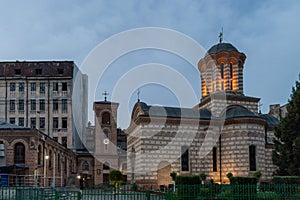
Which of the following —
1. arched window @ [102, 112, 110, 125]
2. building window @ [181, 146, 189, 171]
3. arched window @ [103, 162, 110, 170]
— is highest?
arched window @ [102, 112, 110, 125]

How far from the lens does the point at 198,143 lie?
38.9m

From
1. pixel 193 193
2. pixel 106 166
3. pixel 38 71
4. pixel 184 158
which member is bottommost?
pixel 106 166

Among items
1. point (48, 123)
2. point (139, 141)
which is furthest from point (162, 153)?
point (48, 123)

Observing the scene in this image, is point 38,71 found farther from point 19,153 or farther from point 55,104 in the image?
point 19,153

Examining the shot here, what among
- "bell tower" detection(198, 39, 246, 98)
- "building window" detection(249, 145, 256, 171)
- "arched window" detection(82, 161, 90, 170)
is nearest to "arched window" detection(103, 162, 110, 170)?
"arched window" detection(82, 161, 90, 170)

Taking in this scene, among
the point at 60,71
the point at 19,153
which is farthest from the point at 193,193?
the point at 60,71

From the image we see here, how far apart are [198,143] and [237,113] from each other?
14.6 ft

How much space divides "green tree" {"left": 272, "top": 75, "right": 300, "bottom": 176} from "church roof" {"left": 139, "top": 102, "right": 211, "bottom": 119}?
476 inches

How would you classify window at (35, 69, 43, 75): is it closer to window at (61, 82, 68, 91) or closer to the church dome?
window at (61, 82, 68, 91)

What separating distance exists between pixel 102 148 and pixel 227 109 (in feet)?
75.4

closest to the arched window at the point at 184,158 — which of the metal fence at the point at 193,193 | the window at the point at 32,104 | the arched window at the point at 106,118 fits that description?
the metal fence at the point at 193,193

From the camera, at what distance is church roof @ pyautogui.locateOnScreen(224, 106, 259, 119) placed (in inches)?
1526

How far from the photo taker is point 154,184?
1463 inches

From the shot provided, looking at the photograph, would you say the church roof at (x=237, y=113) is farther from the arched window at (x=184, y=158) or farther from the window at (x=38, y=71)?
the window at (x=38, y=71)
